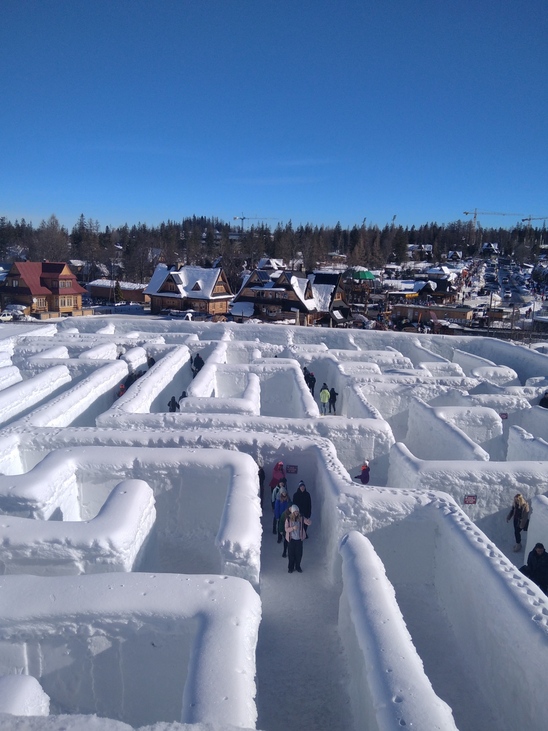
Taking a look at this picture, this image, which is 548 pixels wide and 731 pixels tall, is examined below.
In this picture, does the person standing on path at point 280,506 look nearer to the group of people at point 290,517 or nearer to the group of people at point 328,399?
the group of people at point 290,517

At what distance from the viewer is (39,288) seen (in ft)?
124

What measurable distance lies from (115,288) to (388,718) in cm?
4866

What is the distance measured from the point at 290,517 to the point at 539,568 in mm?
3242

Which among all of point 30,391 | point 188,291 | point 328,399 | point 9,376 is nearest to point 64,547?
point 30,391

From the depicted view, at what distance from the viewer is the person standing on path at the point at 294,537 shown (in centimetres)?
672

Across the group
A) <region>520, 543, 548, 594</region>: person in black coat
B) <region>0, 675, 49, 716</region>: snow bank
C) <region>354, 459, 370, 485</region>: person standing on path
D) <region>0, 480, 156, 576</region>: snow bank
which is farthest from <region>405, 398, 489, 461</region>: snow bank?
<region>0, 675, 49, 716</region>: snow bank

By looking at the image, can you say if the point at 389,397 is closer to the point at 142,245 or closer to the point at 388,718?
the point at 388,718

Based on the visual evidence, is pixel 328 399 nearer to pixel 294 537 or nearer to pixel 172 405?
pixel 172 405

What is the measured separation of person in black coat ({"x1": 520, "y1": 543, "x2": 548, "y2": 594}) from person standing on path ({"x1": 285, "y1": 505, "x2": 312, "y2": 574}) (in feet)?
9.70

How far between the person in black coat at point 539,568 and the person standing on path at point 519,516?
1616 mm

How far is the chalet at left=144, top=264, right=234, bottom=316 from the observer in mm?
38438

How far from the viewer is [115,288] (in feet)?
158

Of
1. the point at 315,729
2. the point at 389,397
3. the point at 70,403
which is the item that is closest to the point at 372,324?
the point at 389,397

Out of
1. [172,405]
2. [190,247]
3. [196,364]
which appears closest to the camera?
[172,405]
